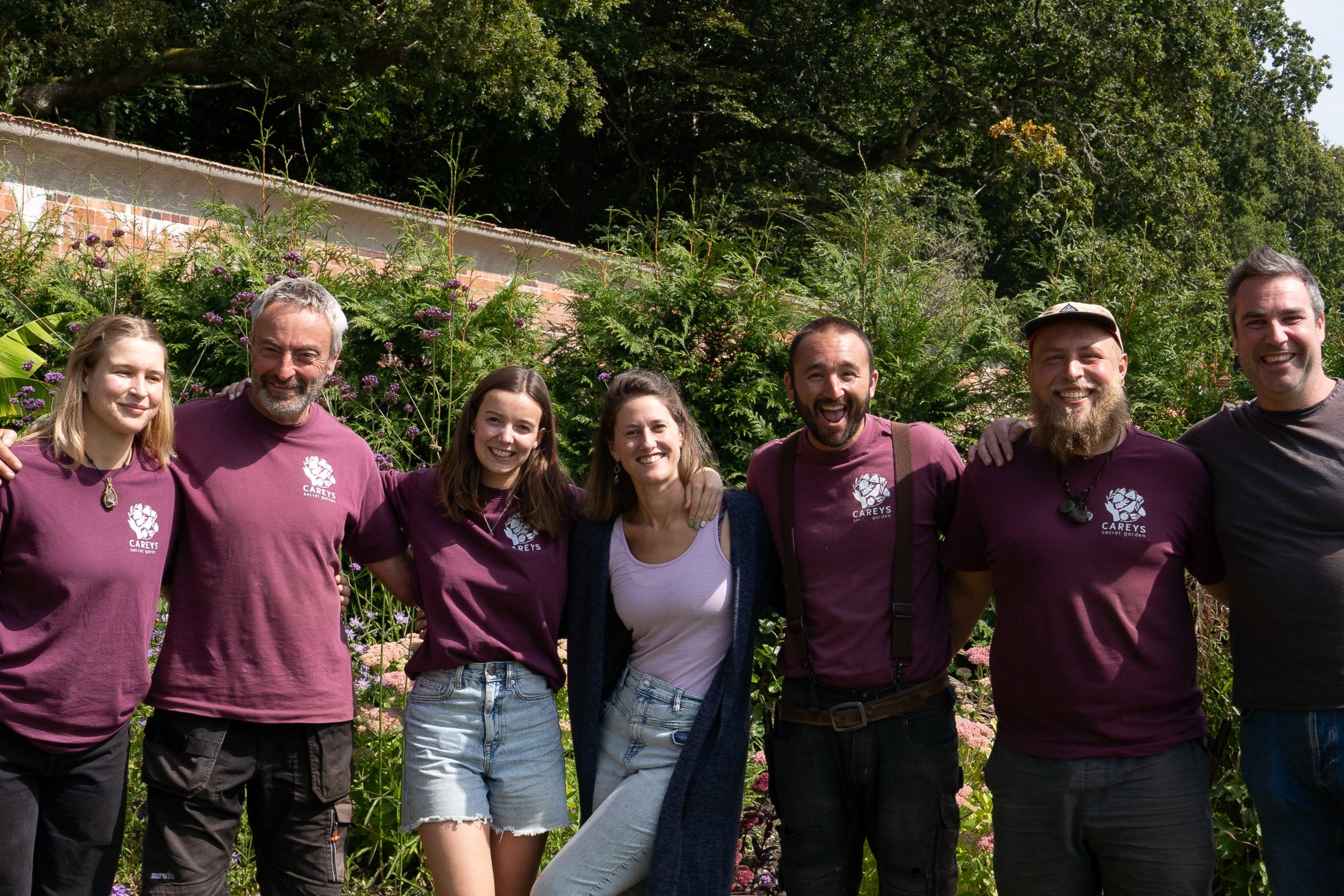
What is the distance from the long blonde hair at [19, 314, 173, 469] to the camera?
10.4ft

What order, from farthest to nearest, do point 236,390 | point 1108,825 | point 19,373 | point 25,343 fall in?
point 25,343, point 19,373, point 236,390, point 1108,825

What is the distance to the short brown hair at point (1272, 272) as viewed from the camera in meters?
3.16

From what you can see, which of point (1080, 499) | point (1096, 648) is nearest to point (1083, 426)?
point (1080, 499)

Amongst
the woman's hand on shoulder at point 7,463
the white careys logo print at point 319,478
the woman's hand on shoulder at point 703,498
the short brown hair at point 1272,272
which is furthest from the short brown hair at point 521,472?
the short brown hair at point 1272,272

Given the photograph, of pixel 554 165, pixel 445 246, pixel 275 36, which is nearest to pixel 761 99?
pixel 554 165

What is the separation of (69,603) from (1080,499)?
2.78 meters

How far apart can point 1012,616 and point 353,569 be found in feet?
12.4

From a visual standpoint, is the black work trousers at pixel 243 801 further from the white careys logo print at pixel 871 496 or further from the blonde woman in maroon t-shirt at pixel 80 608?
the white careys logo print at pixel 871 496

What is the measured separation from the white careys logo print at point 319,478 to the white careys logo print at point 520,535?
1.76ft

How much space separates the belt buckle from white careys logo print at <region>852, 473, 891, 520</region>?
539 millimetres

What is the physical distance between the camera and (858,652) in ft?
10.7

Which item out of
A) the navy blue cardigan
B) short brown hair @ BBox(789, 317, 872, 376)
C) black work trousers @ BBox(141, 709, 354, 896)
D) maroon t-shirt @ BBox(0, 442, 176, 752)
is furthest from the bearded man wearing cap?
maroon t-shirt @ BBox(0, 442, 176, 752)

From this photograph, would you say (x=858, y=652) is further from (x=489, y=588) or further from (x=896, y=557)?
(x=489, y=588)

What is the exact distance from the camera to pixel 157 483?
3248 millimetres
